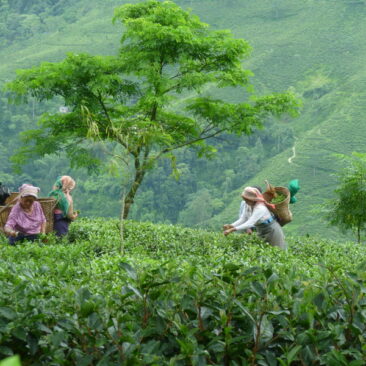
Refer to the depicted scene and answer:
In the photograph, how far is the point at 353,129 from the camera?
76312 mm

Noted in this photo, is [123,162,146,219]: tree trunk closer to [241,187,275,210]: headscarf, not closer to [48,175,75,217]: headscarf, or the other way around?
[48,175,75,217]: headscarf

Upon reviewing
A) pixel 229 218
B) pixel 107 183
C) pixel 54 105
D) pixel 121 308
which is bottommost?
pixel 229 218

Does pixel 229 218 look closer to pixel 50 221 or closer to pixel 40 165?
pixel 40 165

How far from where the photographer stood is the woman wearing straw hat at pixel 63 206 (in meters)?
8.02

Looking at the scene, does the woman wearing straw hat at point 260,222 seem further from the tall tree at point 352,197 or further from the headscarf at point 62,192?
the tall tree at point 352,197

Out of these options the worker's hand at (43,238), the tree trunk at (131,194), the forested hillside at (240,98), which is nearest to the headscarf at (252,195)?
the worker's hand at (43,238)

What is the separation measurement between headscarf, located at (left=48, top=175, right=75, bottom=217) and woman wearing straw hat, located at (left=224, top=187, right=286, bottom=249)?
84.7 inches

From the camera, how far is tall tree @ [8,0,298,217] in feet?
46.6

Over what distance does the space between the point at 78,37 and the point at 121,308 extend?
116497 millimetres

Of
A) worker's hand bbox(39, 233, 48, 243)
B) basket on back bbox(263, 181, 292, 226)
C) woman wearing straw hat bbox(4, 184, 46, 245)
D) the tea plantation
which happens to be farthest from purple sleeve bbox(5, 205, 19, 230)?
the tea plantation

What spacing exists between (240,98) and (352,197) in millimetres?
75580

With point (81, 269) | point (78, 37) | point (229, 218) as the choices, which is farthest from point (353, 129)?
point (81, 269)

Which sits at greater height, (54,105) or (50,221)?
(50,221)

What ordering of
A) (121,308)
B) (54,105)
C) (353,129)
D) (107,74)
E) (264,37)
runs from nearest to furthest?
1. (121,308)
2. (107,74)
3. (353,129)
4. (54,105)
5. (264,37)
